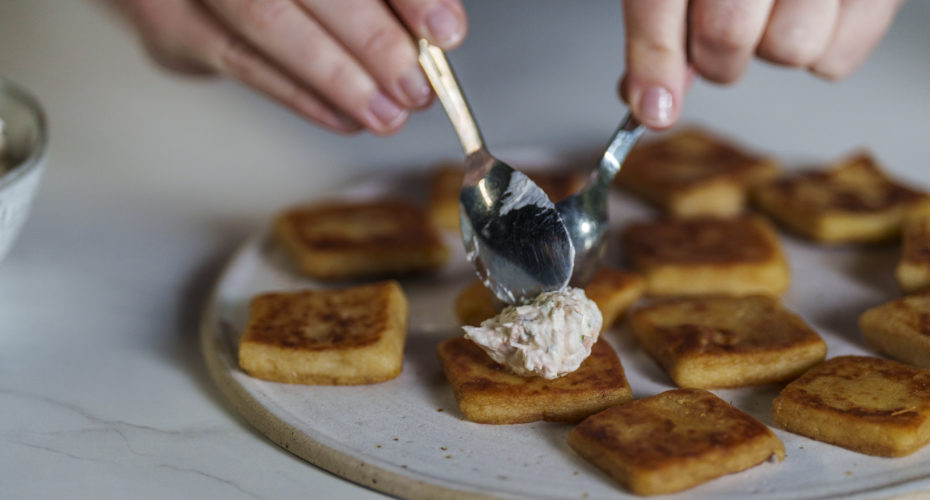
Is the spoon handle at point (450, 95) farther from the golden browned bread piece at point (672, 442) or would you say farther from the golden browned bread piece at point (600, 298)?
the golden browned bread piece at point (672, 442)

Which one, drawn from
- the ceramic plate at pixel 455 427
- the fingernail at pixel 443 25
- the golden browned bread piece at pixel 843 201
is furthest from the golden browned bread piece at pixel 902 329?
the fingernail at pixel 443 25

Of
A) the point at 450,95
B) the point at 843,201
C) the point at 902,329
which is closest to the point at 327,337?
the point at 450,95

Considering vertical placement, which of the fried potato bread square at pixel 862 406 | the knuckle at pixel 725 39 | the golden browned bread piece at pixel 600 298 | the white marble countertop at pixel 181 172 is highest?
the knuckle at pixel 725 39

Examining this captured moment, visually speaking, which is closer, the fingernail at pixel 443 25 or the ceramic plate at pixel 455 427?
the ceramic plate at pixel 455 427

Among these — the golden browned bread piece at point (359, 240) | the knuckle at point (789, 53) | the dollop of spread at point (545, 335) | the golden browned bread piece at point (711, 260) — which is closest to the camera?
the dollop of spread at point (545, 335)

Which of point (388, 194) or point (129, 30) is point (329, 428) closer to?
point (388, 194)

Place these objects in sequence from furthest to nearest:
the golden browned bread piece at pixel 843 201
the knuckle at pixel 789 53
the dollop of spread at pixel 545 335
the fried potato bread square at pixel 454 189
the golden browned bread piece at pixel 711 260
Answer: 1. the fried potato bread square at pixel 454 189
2. the golden browned bread piece at pixel 843 201
3. the golden browned bread piece at pixel 711 260
4. the knuckle at pixel 789 53
5. the dollop of spread at pixel 545 335

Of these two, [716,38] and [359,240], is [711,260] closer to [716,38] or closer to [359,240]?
[716,38]
